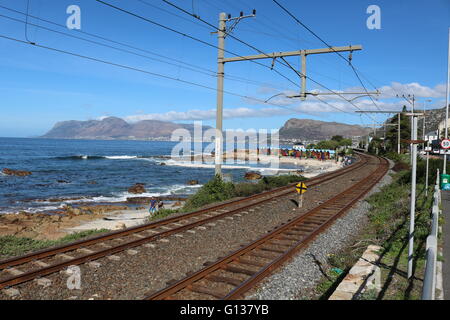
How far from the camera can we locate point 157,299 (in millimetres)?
6531

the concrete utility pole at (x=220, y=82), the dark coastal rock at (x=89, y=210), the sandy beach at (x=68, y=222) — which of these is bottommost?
the dark coastal rock at (x=89, y=210)

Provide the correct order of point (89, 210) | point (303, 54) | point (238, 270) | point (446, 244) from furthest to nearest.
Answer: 1. point (89, 210)
2. point (303, 54)
3. point (446, 244)
4. point (238, 270)

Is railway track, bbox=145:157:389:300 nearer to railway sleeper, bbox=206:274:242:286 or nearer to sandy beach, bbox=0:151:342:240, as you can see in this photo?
railway sleeper, bbox=206:274:242:286

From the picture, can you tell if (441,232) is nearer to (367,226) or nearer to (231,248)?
(367,226)

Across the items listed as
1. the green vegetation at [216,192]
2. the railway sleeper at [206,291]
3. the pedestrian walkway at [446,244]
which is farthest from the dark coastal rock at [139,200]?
the railway sleeper at [206,291]

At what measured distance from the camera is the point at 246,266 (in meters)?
8.61

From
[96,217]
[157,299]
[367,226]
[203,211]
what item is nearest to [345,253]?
[367,226]

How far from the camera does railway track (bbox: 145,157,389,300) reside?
272 inches

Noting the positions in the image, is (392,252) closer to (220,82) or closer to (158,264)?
(158,264)

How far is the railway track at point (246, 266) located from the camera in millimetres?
6902

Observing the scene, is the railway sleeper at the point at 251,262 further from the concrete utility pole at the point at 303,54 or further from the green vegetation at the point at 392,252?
the concrete utility pole at the point at 303,54

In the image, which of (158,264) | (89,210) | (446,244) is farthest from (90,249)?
(89,210)

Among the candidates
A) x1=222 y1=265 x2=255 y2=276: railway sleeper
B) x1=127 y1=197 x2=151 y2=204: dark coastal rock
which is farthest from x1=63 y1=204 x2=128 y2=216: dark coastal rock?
x1=222 y1=265 x2=255 y2=276: railway sleeper
